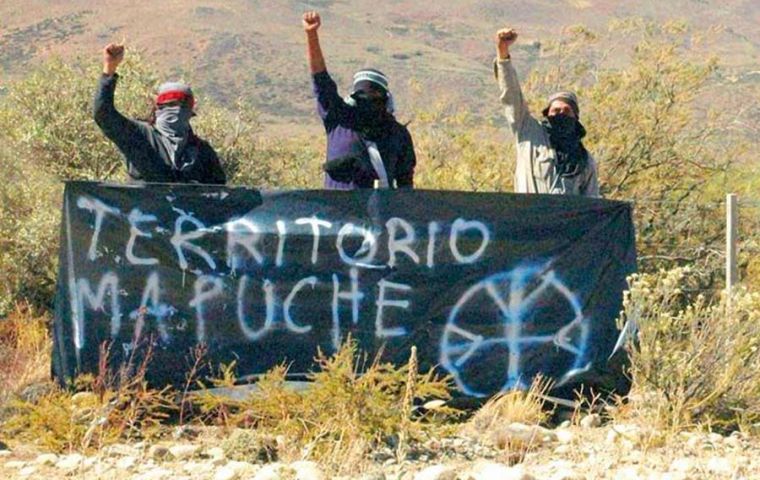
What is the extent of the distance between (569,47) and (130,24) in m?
82.0

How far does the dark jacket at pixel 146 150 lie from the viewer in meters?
6.93

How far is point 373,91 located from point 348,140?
13.1 inches

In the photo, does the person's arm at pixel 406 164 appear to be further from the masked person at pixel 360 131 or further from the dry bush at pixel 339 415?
the dry bush at pixel 339 415

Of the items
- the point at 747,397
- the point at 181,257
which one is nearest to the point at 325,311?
the point at 181,257

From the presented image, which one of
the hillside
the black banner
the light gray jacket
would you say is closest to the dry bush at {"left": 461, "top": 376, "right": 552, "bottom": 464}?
the black banner

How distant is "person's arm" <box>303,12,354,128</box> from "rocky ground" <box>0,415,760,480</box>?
6.84ft

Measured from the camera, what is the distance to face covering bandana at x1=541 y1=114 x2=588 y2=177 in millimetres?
7719

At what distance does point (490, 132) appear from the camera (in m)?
12.8

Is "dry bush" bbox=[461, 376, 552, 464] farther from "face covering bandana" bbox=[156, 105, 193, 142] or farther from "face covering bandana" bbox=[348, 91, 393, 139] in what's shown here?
"face covering bandana" bbox=[156, 105, 193, 142]

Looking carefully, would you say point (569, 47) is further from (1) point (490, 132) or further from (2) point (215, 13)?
(2) point (215, 13)

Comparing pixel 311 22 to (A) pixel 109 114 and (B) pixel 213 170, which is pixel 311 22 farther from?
(A) pixel 109 114

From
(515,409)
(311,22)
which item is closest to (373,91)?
(311,22)

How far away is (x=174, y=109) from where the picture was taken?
7.27 meters

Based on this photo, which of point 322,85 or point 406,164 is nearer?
point 322,85
